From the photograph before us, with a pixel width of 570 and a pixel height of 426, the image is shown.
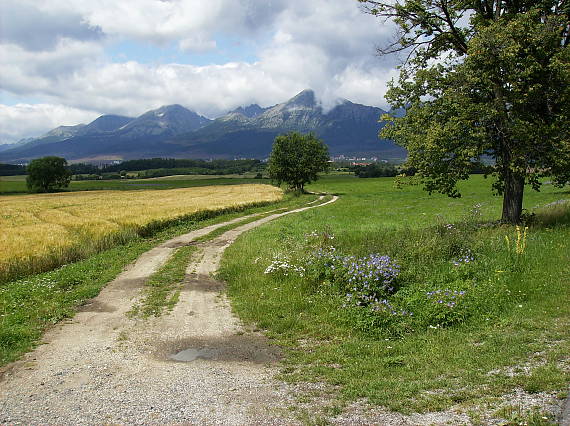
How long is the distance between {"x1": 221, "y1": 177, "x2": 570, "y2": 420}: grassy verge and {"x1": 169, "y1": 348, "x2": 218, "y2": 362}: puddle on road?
173cm

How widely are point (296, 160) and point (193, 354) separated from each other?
7290cm

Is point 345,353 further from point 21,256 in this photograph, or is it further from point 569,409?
point 21,256

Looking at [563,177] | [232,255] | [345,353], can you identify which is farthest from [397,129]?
[345,353]

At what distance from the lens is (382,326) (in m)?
10.1

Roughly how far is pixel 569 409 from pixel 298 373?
14.6ft

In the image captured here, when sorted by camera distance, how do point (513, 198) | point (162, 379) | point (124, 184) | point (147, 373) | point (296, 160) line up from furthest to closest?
point (124, 184) < point (296, 160) < point (513, 198) < point (147, 373) < point (162, 379)

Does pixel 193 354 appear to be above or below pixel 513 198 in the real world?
below

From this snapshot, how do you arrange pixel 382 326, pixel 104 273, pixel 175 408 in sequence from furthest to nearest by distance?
pixel 104 273 → pixel 382 326 → pixel 175 408

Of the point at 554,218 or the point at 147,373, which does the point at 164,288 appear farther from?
the point at 554,218

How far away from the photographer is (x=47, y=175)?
118 m

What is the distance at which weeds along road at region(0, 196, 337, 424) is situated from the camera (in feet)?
21.0

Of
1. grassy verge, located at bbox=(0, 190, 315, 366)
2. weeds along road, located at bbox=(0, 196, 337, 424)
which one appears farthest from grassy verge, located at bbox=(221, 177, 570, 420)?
grassy verge, located at bbox=(0, 190, 315, 366)

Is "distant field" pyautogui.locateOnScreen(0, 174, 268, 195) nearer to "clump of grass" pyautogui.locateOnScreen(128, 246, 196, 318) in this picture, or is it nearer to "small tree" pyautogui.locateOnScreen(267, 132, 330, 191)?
"small tree" pyautogui.locateOnScreen(267, 132, 330, 191)

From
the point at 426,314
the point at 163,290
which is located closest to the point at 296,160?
the point at 163,290
